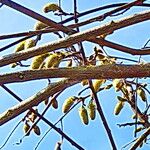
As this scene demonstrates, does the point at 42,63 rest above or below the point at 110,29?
above

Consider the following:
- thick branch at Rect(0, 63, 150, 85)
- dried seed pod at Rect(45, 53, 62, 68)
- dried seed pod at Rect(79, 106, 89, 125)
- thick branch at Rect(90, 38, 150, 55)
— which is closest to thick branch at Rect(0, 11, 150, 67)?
thick branch at Rect(0, 63, 150, 85)

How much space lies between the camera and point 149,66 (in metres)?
1.01

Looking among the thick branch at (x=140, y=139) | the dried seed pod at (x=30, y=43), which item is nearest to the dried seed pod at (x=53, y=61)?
the dried seed pod at (x=30, y=43)

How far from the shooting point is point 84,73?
3.11 ft

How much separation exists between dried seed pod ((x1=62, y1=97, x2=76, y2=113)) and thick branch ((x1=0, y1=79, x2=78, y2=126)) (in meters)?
0.48

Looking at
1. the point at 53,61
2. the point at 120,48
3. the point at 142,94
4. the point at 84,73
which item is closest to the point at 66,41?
the point at 84,73

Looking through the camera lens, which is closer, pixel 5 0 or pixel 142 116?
pixel 5 0

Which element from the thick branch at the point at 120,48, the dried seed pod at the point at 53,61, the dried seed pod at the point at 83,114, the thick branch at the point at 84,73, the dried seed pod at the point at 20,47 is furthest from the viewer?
the dried seed pod at the point at 83,114

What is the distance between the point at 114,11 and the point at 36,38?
22 cm

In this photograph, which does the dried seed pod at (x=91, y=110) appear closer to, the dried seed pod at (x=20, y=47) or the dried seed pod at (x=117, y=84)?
the dried seed pod at (x=117, y=84)

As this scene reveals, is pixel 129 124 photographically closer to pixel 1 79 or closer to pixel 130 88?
pixel 130 88

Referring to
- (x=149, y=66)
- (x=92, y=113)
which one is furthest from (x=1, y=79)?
(x=92, y=113)

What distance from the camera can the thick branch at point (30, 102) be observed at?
37.8 inches

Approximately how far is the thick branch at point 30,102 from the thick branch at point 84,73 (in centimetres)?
8
